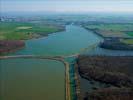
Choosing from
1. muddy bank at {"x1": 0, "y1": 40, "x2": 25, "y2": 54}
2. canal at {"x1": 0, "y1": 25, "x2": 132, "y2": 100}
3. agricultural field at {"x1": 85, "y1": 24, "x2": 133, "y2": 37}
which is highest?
muddy bank at {"x1": 0, "y1": 40, "x2": 25, "y2": 54}

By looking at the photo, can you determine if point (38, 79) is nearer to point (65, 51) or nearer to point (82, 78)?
point (82, 78)

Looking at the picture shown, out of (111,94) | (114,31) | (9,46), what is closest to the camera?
(111,94)

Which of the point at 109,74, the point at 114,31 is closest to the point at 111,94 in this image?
the point at 109,74

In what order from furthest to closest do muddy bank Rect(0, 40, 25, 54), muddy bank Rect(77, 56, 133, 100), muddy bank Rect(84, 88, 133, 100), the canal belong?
muddy bank Rect(0, 40, 25, 54)
the canal
muddy bank Rect(77, 56, 133, 100)
muddy bank Rect(84, 88, 133, 100)

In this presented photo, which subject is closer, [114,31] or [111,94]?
[111,94]

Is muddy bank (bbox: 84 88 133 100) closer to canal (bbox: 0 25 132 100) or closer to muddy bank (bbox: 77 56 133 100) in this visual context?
muddy bank (bbox: 77 56 133 100)

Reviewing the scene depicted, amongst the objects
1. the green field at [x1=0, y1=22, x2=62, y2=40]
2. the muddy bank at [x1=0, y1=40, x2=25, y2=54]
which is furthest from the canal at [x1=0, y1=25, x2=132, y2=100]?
the green field at [x1=0, y1=22, x2=62, y2=40]

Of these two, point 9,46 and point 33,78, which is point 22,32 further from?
point 33,78

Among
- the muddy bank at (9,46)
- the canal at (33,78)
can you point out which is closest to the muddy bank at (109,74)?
the canal at (33,78)

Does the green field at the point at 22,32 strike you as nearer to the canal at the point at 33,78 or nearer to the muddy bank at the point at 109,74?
the canal at the point at 33,78

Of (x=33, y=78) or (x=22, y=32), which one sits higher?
(x=22, y=32)
